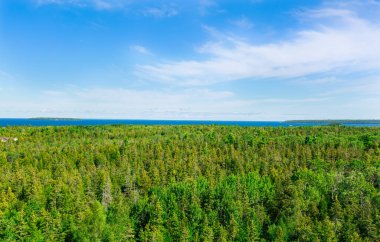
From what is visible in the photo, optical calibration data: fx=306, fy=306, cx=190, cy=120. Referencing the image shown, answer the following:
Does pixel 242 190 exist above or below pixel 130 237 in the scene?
above

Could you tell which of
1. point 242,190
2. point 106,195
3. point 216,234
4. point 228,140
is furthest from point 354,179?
point 228,140

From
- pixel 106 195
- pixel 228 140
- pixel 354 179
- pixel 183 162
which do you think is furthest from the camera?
pixel 228 140

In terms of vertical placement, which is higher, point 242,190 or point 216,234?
point 242,190

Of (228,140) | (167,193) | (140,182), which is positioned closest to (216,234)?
(167,193)

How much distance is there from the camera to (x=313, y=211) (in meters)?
68.4

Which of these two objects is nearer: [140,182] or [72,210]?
[72,210]

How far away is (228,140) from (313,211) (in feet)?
331

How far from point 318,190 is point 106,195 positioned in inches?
2198

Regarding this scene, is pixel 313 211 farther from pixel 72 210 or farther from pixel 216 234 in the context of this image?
pixel 72 210

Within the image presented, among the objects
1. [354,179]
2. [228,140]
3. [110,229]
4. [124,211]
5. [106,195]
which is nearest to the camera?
[110,229]

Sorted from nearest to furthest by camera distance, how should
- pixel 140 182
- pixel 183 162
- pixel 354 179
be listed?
pixel 354 179 → pixel 140 182 → pixel 183 162

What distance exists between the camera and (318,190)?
81.9 m

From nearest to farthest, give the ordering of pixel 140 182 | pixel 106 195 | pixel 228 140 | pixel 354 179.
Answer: pixel 106 195, pixel 354 179, pixel 140 182, pixel 228 140

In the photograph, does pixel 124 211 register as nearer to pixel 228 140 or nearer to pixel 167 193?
pixel 167 193
